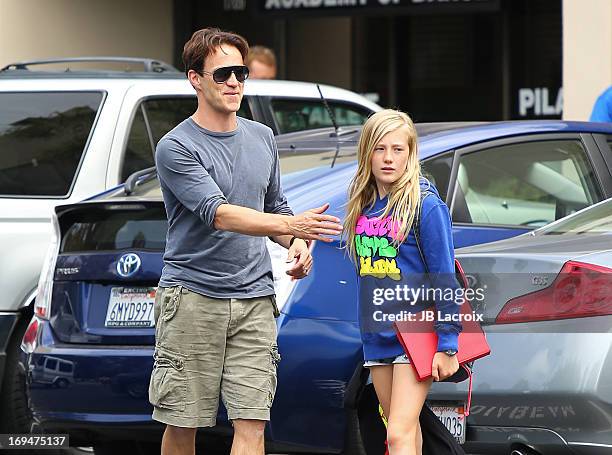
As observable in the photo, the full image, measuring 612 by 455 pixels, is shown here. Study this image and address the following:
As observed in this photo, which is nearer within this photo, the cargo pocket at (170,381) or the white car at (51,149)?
the cargo pocket at (170,381)

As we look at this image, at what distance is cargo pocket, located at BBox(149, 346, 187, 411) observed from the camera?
484 cm

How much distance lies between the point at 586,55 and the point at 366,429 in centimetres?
610

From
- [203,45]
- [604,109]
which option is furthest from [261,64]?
[203,45]

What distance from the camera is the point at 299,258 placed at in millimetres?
4738

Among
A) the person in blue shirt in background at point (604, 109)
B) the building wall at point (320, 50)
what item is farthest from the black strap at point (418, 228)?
the building wall at point (320, 50)

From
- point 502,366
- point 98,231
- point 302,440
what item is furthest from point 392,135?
point 98,231

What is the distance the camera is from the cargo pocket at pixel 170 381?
4840 millimetres

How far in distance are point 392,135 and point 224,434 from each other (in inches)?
60.6

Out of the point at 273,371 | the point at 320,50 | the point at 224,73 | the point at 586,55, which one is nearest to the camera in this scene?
the point at 224,73

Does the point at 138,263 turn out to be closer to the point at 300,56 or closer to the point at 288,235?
the point at 288,235

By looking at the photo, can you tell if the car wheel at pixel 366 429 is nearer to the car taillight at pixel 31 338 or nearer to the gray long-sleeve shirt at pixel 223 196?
the gray long-sleeve shirt at pixel 223 196

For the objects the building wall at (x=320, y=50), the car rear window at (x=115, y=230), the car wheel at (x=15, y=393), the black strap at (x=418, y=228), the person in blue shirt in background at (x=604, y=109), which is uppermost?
the building wall at (x=320, y=50)

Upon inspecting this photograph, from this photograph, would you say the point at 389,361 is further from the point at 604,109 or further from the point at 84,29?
the point at 84,29

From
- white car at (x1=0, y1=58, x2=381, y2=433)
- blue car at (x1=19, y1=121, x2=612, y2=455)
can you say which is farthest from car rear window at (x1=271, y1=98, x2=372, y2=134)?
blue car at (x1=19, y1=121, x2=612, y2=455)
